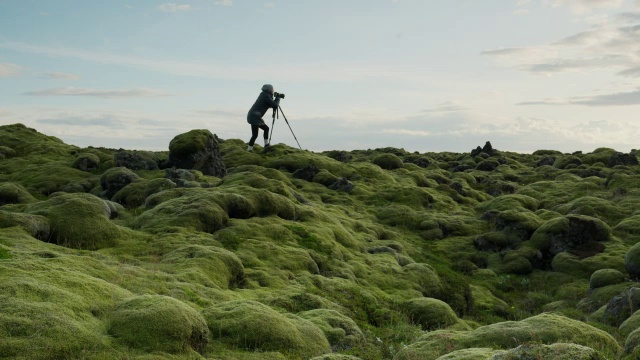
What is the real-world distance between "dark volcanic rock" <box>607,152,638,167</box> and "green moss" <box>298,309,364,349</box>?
73209mm

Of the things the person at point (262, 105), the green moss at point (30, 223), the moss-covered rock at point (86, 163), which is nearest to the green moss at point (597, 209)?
the person at point (262, 105)

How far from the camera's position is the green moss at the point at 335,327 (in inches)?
635

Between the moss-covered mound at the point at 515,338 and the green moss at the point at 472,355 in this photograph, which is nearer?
the green moss at the point at 472,355

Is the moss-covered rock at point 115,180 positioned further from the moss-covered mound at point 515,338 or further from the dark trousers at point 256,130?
the moss-covered mound at point 515,338

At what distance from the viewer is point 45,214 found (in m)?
23.5

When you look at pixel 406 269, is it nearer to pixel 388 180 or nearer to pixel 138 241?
pixel 138 241

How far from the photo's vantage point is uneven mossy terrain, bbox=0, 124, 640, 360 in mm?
12473

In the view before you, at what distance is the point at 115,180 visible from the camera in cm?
4100

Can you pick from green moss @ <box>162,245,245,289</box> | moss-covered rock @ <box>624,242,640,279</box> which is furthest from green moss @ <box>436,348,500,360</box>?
moss-covered rock @ <box>624,242,640,279</box>

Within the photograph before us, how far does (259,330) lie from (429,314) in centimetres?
1091

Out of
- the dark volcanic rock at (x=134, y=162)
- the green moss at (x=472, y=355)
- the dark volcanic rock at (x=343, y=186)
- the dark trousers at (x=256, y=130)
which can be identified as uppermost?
the dark trousers at (x=256, y=130)

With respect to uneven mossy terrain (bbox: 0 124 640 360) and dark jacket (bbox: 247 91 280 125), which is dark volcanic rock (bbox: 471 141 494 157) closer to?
uneven mossy terrain (bbox: 0 124 640 360)

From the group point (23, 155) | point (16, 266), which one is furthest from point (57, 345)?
point (23, 155)

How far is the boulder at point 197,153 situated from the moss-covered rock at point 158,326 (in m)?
35.6
